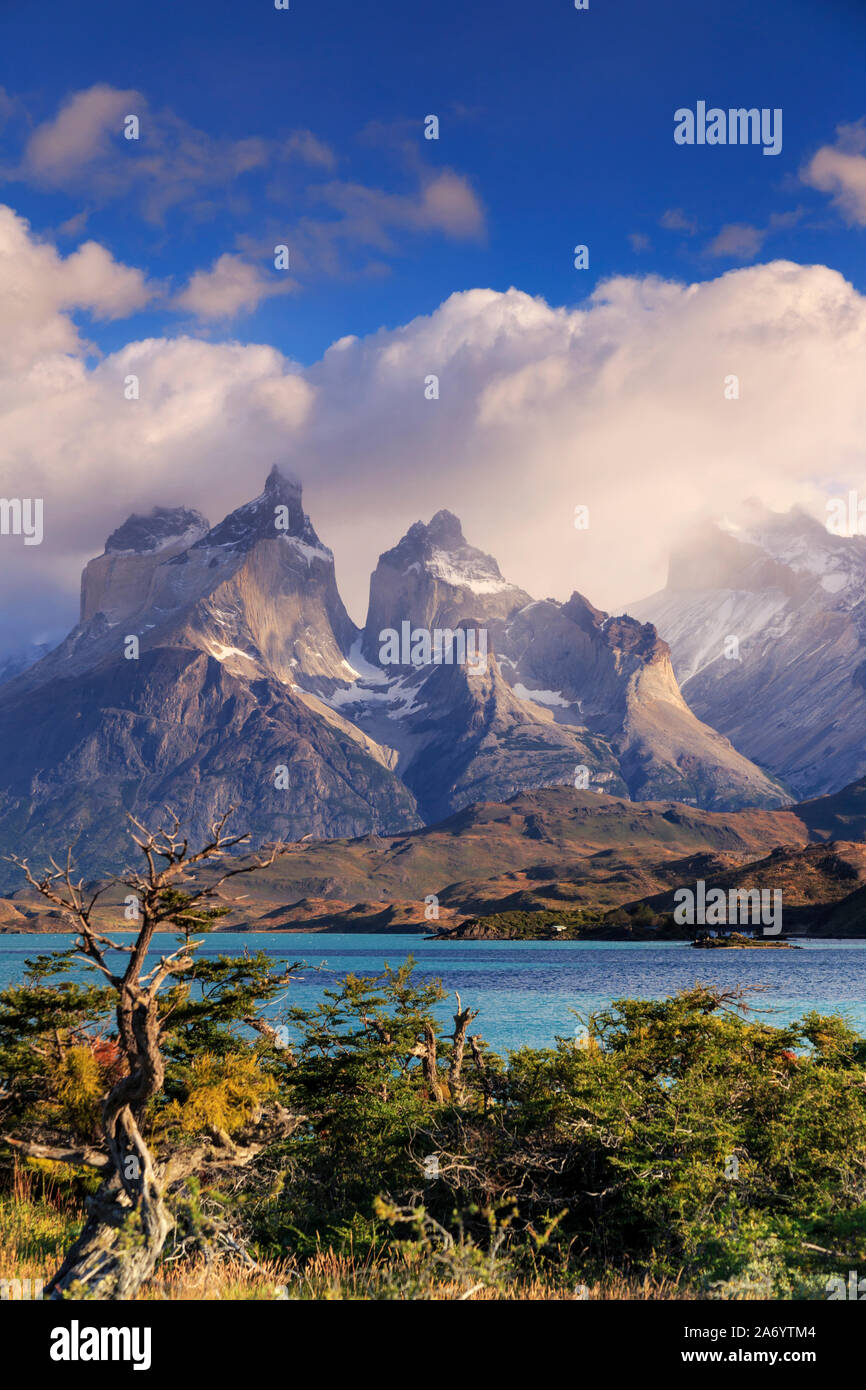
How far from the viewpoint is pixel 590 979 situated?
121 metres

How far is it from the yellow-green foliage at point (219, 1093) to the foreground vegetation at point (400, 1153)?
6cm

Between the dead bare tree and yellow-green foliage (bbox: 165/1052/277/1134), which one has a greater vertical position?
the dead bare tree

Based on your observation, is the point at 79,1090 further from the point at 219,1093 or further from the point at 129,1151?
the point at 129,1151

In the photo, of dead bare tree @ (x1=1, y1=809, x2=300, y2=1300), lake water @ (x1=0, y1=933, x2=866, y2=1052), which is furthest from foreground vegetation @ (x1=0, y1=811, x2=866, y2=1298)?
lake water @ (x1=0, y1=933, x2=866, y2=1052)

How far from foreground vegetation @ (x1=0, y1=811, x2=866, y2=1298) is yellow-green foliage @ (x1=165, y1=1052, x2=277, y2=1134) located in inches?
2.4

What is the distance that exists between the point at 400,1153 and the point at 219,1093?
3.65 meters

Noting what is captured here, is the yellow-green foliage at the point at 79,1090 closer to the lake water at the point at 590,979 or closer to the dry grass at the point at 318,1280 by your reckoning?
the dry grass at the point at 318,1280

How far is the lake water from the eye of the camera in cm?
7162

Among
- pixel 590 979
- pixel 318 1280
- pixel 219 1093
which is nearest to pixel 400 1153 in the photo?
pixel 219 1093

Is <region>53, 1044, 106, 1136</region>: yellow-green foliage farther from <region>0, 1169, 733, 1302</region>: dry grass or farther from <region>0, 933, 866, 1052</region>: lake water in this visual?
<region>0, 933, 866, 1052</region>: lake water

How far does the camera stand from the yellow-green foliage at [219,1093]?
19.0 meters

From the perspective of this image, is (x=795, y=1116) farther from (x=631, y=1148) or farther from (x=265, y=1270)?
(x=265, y=1270)
